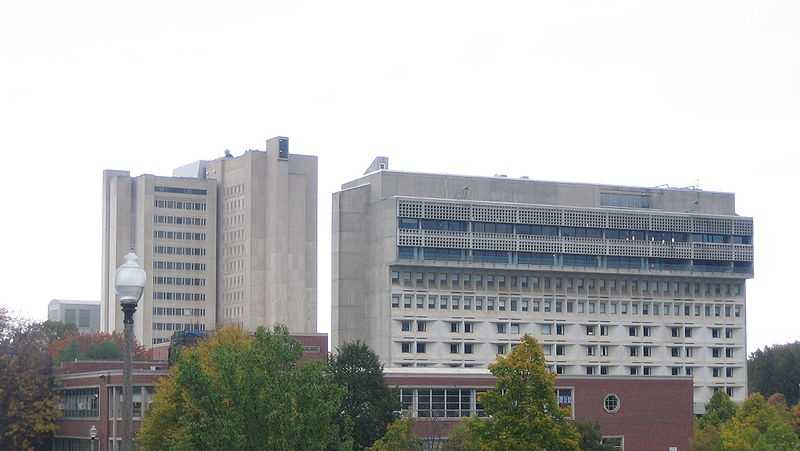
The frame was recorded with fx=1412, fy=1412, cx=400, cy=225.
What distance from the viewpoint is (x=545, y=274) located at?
16962 cm

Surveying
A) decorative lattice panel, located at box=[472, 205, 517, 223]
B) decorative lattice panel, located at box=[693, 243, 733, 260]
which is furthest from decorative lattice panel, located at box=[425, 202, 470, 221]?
decorative lattice panel, located at box=[693, 243, 733, 260]

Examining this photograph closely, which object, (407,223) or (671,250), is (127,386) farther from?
(671,250)

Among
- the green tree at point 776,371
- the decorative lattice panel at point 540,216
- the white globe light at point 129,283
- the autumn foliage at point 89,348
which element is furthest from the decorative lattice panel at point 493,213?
the white globe light at point 129,283

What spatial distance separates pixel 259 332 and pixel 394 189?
10986cm

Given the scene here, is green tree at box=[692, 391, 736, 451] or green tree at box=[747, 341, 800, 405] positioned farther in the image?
green tree at box=[747, 341, 800, 405]

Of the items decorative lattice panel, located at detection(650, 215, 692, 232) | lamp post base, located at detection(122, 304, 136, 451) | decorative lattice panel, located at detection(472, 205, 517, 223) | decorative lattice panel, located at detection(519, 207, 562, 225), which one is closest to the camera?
lamp post base, located at detection(122, 304, 136, 451)

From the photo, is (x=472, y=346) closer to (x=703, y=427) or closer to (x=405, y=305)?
(x=405, y=305)

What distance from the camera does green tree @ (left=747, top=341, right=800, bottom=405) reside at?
183 meters

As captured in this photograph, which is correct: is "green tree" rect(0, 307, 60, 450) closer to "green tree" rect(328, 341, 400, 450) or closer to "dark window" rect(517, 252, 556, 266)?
"green tree" rect(328, 341, 400, 450)

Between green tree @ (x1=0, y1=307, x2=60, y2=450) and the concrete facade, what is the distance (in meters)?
52.4

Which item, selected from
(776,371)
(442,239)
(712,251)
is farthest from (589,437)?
(776,371)

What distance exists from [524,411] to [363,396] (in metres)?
19.8

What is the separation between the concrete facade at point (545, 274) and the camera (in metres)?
162

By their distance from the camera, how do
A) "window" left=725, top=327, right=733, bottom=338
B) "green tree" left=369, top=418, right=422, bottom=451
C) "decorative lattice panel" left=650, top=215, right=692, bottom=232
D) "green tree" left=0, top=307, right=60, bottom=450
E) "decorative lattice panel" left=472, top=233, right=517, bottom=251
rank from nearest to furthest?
"green tree" left=369, top=418, right=422, bottom=451 < "green tree" left=0, top=307, right=60, bottom=450 < "decorative lattice panel" left=472, top=233, right=517, bottom=251 < "decorative lattice panel" left=650, top=215, right=692, bottom=232 < "window" left=725, top=327, right=733, bottom=338
